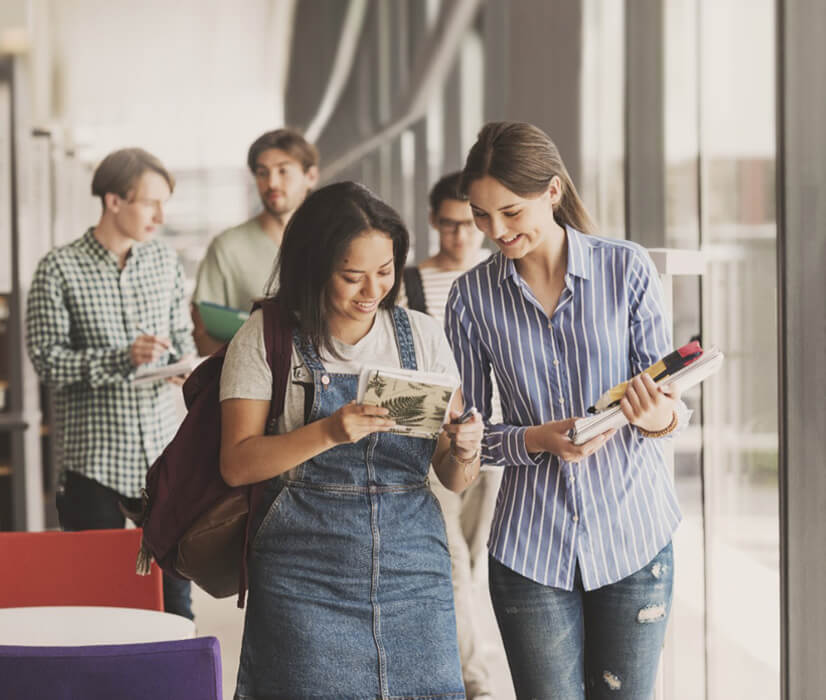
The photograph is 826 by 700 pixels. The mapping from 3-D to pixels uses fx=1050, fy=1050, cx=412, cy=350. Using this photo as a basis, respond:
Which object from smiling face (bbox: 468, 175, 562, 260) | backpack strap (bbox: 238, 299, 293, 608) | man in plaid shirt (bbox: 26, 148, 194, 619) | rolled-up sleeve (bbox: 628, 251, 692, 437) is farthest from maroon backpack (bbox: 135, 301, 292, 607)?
man in plaid shirt (bbox: 26, 148, 194, 619)

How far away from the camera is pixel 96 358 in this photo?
11.5 feet

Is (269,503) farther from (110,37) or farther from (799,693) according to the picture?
(110,37)

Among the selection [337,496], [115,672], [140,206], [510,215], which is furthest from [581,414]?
[140,206]

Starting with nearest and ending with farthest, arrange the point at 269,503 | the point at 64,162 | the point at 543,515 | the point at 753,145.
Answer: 1. the point at 269,503
2. the point at 543,515
3. the point at 753,145
4. the point at 64,162

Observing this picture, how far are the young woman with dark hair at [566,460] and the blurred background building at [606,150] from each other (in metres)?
0.35

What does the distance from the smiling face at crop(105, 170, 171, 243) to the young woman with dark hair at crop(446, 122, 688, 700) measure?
5.86ft

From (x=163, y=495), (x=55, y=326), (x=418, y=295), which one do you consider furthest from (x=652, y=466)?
(x=55, y=326)

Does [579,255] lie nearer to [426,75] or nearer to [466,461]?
[466,461]

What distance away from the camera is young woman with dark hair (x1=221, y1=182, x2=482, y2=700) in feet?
6.14

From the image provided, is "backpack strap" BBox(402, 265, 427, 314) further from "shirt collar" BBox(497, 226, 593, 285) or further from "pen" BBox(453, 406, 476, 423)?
"pen" BBox(453, 406, 476, 423)

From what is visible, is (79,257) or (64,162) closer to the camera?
(79,257)

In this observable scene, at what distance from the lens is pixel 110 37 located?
795cm

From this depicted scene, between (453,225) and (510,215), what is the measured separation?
1.74m

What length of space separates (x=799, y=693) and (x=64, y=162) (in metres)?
5.96
